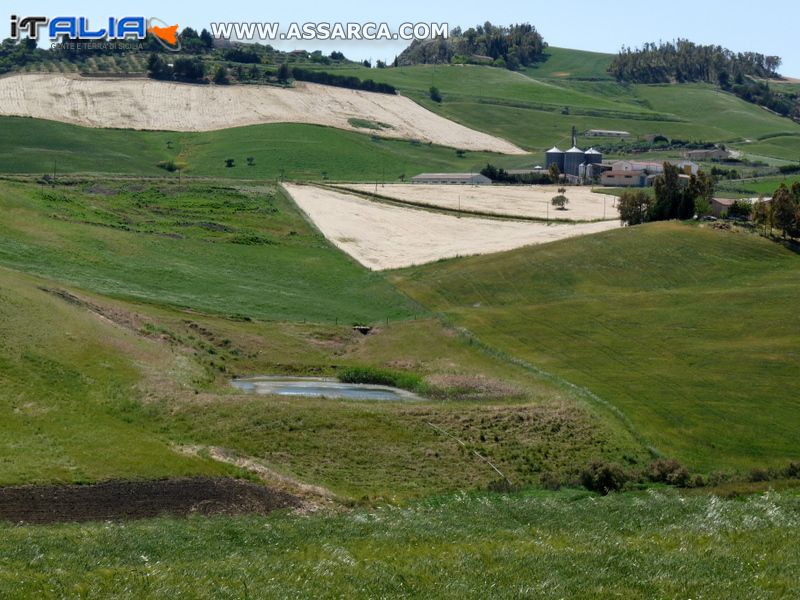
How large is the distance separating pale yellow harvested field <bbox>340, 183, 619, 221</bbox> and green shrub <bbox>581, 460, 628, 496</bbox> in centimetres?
7869

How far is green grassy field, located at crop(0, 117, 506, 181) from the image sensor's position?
147m

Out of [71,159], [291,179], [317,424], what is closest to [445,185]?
[291,179]

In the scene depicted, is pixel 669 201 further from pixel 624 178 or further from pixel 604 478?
pixel 604 478

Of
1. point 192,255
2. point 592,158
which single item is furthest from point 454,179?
point 192,255

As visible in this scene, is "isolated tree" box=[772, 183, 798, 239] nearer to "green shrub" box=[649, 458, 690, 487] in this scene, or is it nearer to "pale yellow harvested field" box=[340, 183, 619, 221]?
"pale yellow harvested field" box=[340, 183, 619, 221]

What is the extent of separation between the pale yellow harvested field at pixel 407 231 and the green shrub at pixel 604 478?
5145 centimetres

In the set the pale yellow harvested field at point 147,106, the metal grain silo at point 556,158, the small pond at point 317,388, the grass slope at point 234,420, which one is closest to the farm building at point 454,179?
the metal grain silo at point 556,158

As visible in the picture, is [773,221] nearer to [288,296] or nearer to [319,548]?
[288,296]

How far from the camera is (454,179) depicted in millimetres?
156250

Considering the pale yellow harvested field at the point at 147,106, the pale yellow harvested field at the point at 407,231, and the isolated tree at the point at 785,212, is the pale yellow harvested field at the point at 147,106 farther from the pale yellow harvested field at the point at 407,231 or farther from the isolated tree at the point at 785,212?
the isolated tree at the point at 785,212

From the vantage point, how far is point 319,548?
95.3 feet

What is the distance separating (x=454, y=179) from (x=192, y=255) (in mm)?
70952

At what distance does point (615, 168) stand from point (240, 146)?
51937mm

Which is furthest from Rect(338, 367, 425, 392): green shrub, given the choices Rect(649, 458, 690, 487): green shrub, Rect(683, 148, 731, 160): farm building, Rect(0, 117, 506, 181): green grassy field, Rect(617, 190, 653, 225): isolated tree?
Rect(683, 148, 731, 160): farm building
